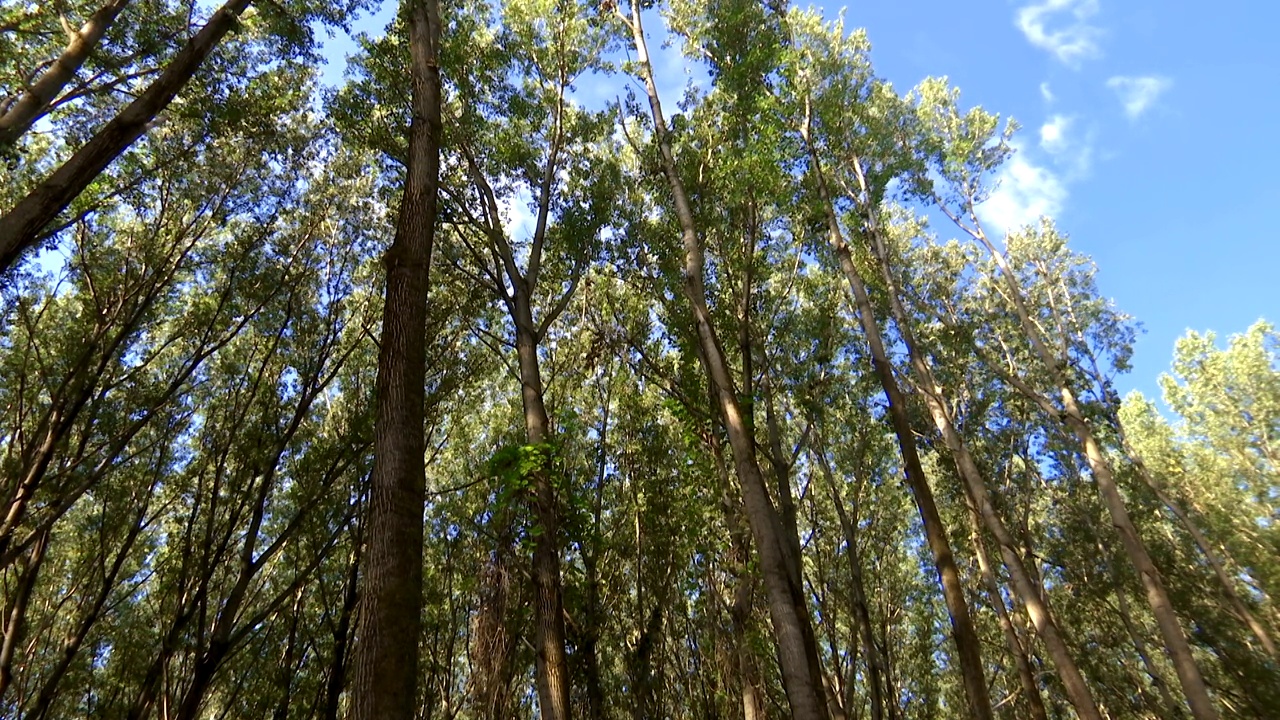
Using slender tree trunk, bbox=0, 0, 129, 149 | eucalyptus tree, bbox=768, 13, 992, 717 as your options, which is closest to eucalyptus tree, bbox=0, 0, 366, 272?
slender tree trunk, bbox=0, 0, 129, 149

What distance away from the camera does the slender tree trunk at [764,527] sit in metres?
5.97

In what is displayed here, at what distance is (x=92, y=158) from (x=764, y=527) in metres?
6.56

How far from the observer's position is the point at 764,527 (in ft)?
22.1

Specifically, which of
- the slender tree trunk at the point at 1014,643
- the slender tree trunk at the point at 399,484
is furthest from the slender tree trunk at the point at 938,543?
the slender tree trunk at the point at 399,484

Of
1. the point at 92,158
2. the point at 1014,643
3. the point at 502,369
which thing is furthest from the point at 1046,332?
the point at 92,158

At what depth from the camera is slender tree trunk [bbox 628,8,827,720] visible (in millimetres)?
5973

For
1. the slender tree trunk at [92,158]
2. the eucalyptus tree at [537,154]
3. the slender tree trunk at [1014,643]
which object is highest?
the eucalyptus tree at [537,154]

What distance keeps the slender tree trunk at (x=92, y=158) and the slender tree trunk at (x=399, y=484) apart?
2.11 metres

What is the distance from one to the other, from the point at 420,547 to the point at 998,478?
58.6 feet

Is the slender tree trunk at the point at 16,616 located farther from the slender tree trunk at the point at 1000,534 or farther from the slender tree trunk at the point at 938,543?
the slender tree trunk at the point at 1000,534

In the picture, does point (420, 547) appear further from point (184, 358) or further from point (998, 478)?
point (998, 478)

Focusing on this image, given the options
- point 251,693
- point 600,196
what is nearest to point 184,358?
point 251,693

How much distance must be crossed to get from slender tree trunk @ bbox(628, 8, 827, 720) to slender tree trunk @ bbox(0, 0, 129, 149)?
640 centimetres

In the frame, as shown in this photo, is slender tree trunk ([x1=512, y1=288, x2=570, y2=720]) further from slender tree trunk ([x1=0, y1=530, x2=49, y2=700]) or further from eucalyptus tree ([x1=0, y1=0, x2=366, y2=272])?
slender tree trunk ([x1=0, y1=530, x2=49, y2=700])
